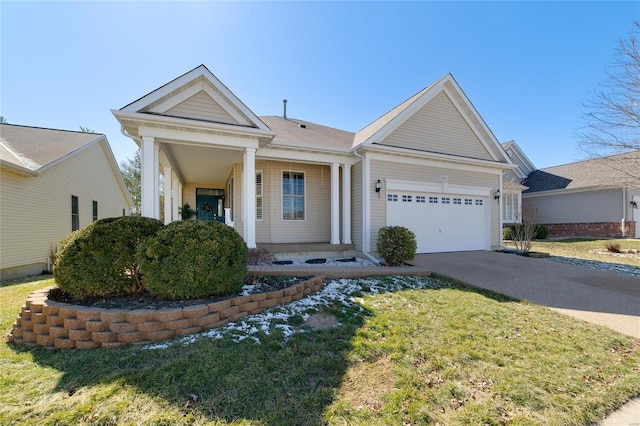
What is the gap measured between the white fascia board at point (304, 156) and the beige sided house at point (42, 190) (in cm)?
724

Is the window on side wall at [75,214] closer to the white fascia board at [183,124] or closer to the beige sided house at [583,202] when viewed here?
the white fascia board at [183,124]

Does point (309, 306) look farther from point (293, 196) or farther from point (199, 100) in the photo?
point (199, 100)

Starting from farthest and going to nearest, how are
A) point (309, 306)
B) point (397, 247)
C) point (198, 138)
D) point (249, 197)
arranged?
point (397, 247) → point (249, 197) → point (198, 138) → point (309, 306)

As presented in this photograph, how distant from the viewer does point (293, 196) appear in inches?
412

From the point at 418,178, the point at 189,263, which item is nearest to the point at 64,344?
the point at 189,263

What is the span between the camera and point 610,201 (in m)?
18.3

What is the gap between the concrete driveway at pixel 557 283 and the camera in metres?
5.09

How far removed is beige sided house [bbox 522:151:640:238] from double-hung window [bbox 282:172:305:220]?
52.2ft

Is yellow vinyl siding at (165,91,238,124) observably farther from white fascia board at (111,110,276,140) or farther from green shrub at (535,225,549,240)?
green shrub at (535,225,549,240)

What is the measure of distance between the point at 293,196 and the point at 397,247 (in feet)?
14.3

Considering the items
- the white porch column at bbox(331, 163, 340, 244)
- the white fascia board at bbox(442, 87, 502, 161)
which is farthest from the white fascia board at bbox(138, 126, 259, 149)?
the white fascia board at bbox(442, 87, 502, 161)

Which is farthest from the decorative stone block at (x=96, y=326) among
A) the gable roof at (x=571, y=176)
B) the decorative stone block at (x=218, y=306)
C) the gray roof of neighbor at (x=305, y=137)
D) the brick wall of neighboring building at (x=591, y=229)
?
the brick wall of neighboring building at (x=591, y=229)

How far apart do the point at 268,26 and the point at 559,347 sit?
11.1 metres

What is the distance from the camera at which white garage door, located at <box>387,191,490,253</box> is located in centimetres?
1018
